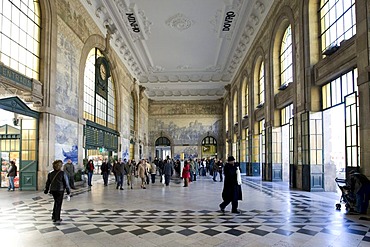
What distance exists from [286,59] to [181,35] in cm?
802

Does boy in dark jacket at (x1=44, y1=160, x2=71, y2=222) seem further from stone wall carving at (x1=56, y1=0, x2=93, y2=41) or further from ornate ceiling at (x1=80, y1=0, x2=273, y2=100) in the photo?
ornate ceiling at (x1=80, y1=0, x2=273, y2=100)

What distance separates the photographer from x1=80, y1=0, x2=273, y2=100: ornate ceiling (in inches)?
665

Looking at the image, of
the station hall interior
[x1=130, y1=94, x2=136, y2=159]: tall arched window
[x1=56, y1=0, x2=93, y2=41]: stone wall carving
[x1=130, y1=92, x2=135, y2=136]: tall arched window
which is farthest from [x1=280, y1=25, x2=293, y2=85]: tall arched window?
[x1=130, y1=92, x2=135, y2=136]: tall arched window

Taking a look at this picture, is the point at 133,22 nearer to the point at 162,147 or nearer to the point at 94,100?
the point at 94,100

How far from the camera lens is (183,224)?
22.2ft

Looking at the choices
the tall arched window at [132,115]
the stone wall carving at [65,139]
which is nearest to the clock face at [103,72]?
the stone wall carving at [65,139]

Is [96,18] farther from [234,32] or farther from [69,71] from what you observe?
[234,32]

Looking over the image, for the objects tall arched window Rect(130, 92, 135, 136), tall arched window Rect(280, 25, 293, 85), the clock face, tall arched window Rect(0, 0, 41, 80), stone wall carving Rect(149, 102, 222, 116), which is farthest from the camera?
stone wall carving Rect(149, 102, 222, 116)

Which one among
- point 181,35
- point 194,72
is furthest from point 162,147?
point 181,35

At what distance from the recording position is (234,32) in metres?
20.2

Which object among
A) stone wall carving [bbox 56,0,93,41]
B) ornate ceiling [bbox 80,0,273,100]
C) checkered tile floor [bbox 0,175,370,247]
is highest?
ornate ceiling [bbox 80,0,273,100]

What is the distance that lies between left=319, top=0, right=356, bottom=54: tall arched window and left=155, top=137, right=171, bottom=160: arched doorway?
29.9m

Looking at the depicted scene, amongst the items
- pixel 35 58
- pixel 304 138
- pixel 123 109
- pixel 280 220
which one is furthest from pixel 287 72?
pixel 123 109

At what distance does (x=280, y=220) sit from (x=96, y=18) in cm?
1473
